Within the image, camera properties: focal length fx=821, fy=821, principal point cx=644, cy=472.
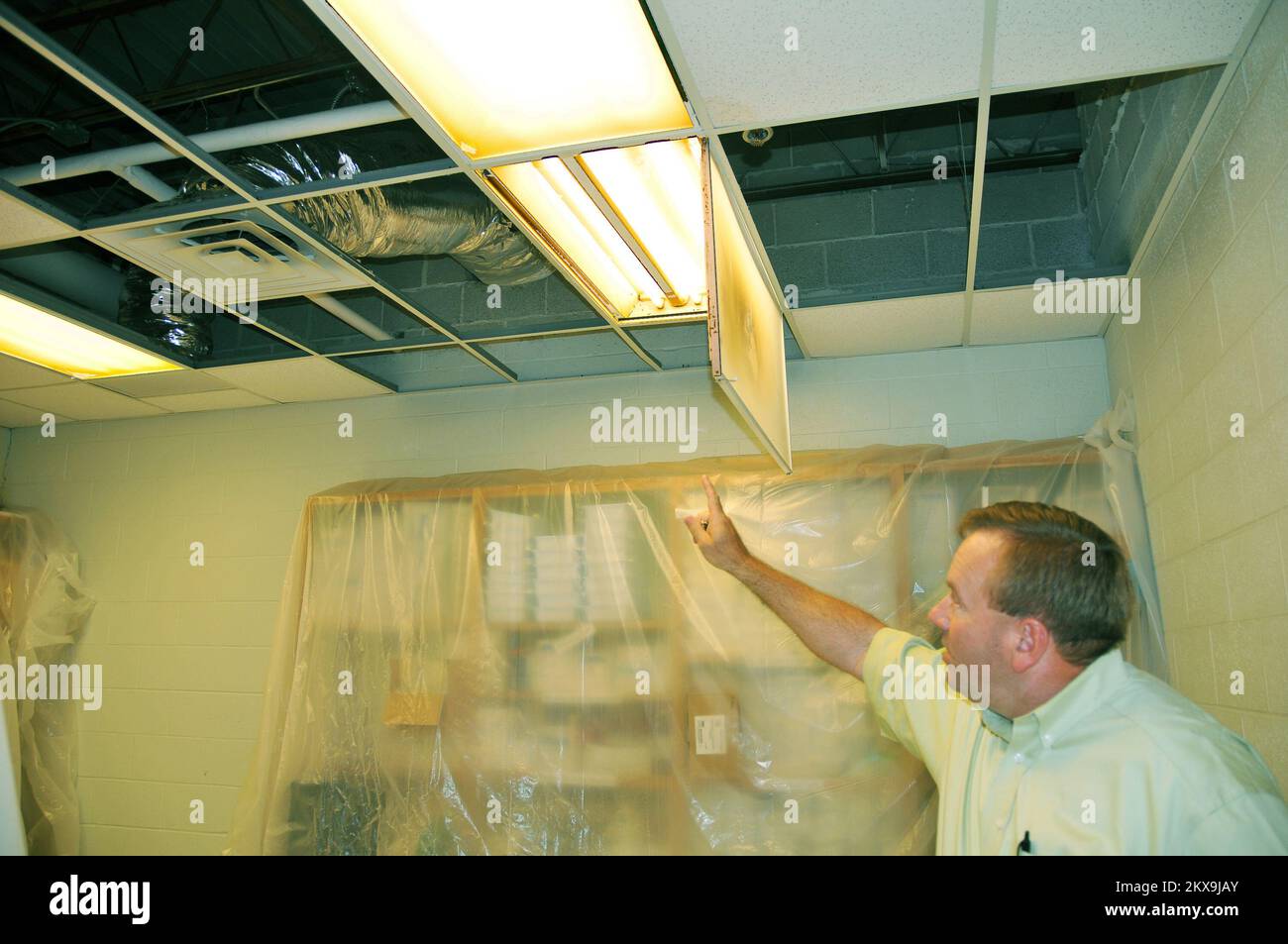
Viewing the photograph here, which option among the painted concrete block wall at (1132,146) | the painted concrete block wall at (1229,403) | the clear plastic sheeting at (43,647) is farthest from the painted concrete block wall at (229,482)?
the painted concrete block wall at (1229,403)

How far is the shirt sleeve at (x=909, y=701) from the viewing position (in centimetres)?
167

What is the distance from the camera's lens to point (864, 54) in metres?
1.49

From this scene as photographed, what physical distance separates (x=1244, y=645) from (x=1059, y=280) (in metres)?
1.14

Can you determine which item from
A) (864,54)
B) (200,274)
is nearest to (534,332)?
(200,274)

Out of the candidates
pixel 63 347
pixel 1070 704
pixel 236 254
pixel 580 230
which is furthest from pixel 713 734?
pixel 63 347

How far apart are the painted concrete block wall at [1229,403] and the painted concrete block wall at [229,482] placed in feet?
2.65

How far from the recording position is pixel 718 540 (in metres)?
2.14

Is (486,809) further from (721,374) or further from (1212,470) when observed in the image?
(1212,470)

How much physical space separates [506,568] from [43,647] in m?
2.21

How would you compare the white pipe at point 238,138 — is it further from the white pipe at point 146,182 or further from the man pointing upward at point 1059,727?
the man pointing upward at point 1059,727

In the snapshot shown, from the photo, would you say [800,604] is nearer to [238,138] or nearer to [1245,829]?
[1245,829]

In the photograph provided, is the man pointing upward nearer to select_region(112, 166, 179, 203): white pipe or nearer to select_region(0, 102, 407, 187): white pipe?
select_region(0, 102, 407, 187): white pipe

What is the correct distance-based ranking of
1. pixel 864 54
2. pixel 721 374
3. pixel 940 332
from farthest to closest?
pixel 940 332 → pixel 864 54 → pixel 721 374

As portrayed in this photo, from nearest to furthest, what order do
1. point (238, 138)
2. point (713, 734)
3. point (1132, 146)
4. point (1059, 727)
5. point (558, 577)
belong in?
1. point (1059, 727)
2. point (238, 138)
3. point (1132, 146)
4. point (713, 734)
5. point (558, 577)
